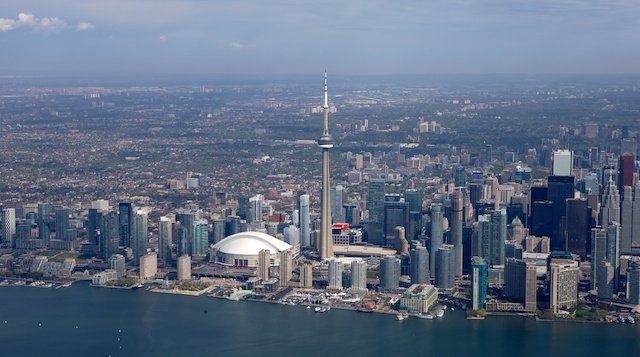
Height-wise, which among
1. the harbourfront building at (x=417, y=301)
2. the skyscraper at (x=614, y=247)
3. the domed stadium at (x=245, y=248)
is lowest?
the harbourfront building at (x=417, y=301)

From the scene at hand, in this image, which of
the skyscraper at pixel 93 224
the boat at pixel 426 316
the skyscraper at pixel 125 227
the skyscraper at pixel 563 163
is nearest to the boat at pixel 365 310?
the boat at pixel 426 316

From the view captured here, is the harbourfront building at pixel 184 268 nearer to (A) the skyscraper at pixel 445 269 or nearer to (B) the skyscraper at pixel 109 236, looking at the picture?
(B) the skyscraper at pixel 109 236

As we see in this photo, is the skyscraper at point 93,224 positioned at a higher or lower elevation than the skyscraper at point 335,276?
higher

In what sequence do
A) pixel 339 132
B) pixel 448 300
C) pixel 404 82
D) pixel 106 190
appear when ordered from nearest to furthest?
pixel 448 300
pixel 106 190
pixel 339 132
pixel 404 82

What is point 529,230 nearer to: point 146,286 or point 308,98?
point 146,286

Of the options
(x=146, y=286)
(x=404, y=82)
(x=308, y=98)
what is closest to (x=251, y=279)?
(x=146, y=286)

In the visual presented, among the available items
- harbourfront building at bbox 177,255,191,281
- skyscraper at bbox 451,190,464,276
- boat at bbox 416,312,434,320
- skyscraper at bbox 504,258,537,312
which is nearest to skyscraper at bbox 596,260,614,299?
skyscraper at bbox 504,258,537,312

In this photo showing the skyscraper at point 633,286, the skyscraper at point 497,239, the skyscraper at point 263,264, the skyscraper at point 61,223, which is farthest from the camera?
the skyscraper at point 61,223

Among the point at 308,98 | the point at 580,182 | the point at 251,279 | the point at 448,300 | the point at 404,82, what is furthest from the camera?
the point at 404,82
